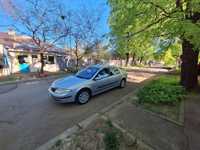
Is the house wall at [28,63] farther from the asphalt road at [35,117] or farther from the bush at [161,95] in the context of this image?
the bush at [161,95]

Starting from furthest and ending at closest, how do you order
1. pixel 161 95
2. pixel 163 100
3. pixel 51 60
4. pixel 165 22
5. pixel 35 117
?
pixel 51 60
pixel 165 22
pixel 161 95
pixel 163 100
pixel 35 117

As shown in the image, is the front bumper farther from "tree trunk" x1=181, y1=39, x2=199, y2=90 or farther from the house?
the house

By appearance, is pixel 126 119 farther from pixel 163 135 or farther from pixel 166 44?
pixel 166 44

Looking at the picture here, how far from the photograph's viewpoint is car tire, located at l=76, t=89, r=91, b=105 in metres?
6.92

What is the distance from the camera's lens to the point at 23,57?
21.3 metres

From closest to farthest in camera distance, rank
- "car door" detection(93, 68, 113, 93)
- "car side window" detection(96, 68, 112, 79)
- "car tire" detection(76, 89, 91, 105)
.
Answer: "car tire" detection(76, 89, 91, 105), "car door" detection(93, 68, 113, 93), "car side window" detection(96, 68, 112, 79)

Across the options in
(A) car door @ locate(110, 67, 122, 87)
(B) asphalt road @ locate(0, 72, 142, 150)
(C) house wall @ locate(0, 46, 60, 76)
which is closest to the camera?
(B) asphalt road @ locate(0, 72, 142, 150)

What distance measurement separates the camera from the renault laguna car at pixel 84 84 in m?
6.66

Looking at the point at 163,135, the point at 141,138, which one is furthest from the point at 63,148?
the point at 163,135

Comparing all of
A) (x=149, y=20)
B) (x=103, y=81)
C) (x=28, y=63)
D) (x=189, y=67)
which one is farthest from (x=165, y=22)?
(x=28, y=63)

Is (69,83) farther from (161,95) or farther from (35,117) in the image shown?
(161,95)

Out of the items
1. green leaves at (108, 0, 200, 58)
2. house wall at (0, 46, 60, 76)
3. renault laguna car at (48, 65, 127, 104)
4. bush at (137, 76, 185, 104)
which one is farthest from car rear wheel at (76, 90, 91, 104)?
house wall at (0, 46, 60, 76)

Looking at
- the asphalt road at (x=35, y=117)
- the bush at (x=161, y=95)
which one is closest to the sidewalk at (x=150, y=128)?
the bush at (x=161, y=95)

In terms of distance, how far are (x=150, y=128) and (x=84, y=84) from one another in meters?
3.50
